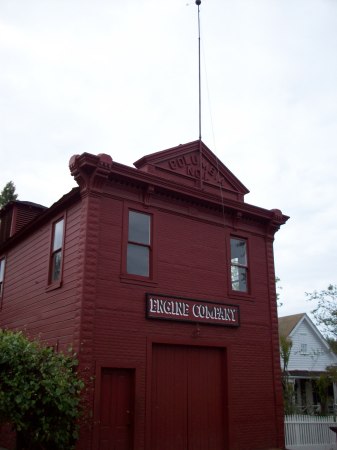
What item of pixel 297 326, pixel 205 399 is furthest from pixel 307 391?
pixel 205 399

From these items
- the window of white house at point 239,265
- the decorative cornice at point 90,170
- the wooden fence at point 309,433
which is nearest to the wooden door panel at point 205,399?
the window of white house at point 239,265

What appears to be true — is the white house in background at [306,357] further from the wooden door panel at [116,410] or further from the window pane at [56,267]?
the window pane at [56,267]

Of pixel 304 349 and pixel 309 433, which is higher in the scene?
pixel 304 349

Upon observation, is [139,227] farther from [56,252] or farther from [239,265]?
[239,265]

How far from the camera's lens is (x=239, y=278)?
17562 mm

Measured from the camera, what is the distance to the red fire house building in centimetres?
1339

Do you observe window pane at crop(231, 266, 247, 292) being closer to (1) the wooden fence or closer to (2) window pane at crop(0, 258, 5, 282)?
(1) the wooden fence

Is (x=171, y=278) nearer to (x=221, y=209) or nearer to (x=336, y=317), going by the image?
(x=221, y=209)

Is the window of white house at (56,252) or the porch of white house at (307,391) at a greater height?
the window of white house at (56,252)

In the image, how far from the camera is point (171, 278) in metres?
15.3

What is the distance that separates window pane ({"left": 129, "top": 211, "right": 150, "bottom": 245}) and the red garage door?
3192mm

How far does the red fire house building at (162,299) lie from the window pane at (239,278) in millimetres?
37

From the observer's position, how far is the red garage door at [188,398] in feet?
45.9

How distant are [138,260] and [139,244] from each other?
0.48 meters
